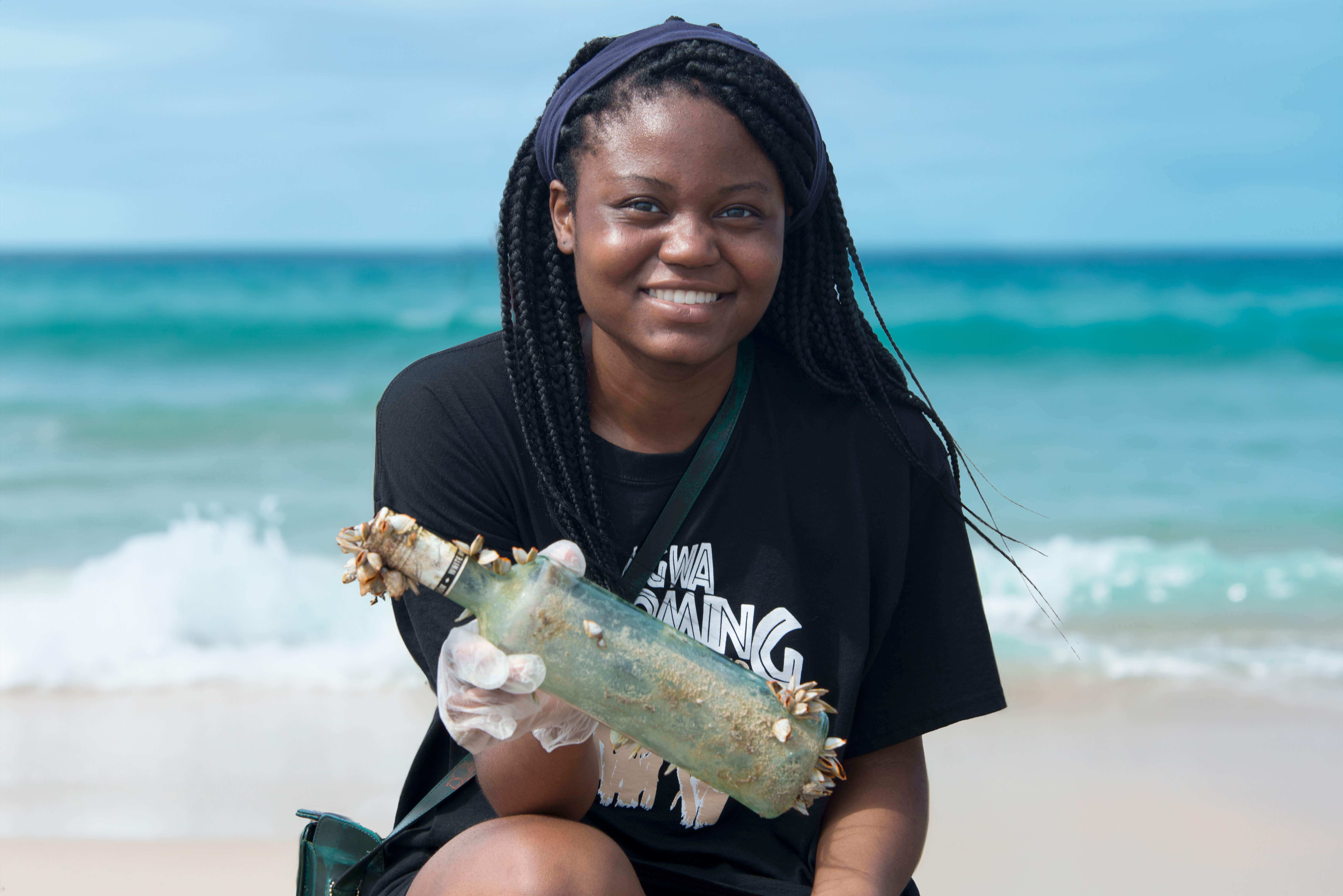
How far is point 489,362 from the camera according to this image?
2047 mm

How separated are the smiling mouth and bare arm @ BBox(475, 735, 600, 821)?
0.67 metres

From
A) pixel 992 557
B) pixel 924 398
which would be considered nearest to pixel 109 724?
pixel 924 398

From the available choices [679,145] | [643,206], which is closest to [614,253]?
[643,206]

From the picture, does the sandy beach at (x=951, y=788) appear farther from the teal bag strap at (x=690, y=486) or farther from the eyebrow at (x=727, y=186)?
the eyebrow at (x=727, y=186)

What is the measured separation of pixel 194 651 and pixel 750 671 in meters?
4.35

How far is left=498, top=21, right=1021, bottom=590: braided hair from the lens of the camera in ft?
6.17

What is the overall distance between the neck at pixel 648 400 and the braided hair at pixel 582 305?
0.05 meters

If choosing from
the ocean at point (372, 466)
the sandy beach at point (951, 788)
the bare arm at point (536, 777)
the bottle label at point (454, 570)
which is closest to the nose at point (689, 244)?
the bottle label at point (454, 570)

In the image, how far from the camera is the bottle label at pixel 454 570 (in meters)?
1.48

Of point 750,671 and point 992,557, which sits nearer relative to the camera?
point 750,671

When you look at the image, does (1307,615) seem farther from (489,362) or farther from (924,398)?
(489,362)

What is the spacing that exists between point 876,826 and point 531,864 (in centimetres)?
60

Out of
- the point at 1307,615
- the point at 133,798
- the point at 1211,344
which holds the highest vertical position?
the point at 1211,344

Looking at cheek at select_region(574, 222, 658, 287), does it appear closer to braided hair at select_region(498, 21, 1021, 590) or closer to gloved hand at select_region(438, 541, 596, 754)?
braided hair at select_region(498, 21, 1021, 590)
